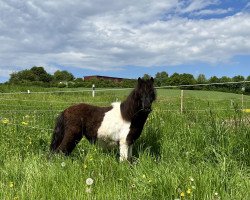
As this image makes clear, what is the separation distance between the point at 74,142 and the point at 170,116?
256 cm

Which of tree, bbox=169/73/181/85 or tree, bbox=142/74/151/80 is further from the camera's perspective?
tree, bbox=169/73/181/85

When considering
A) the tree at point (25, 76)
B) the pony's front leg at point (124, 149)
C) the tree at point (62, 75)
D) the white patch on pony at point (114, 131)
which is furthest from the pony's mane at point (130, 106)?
the tree at point (62, 75)

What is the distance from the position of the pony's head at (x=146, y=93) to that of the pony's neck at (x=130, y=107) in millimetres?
138

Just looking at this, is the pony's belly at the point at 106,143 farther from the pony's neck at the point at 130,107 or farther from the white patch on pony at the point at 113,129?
the pony's neck at the point at 130,107

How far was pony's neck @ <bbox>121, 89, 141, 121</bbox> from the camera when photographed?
671 cm

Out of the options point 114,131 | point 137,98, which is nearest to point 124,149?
point 114,131

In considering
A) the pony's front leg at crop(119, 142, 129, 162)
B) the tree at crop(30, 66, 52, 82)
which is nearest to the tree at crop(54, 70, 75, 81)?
the tree at crop(30, 66, 52, 82)

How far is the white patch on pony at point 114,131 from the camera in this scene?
21.9 feet

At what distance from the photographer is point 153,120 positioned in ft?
27.8

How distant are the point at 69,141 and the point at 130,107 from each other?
1444 millimetres

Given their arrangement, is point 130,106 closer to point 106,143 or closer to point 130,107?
point 130,107

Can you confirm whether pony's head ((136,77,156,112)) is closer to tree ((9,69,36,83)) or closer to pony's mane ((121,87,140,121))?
pony's mane ((121,87,140,121))

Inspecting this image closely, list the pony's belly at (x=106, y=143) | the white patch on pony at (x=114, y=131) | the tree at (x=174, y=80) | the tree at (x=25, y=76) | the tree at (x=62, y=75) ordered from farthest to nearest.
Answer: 1. the tree at (x=62, y=75)
2. the tree at (x=25, y=76)
3. the tree at (x=174, y=80)
4. the pony's belly at (x=106, y=143)
5. the white patch on pony at (x=114, y=131)

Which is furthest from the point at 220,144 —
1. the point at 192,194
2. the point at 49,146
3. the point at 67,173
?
the point at 49,146
